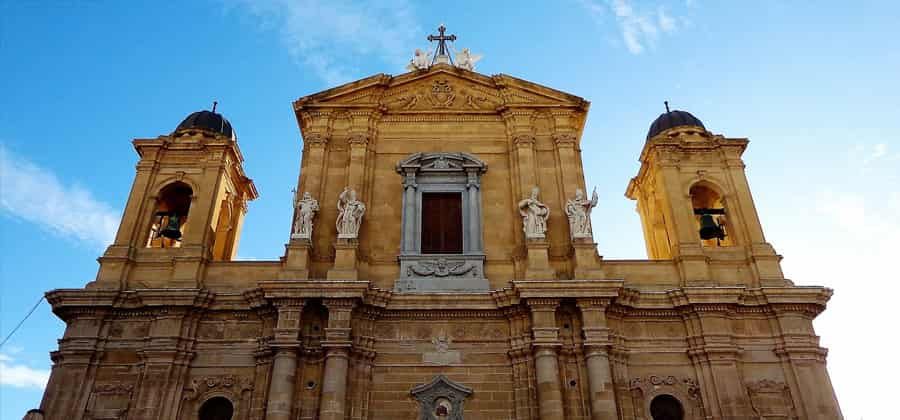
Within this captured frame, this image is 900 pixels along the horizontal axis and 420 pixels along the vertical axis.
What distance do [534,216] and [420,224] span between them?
9.23ft

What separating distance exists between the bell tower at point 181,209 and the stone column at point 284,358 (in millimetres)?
2609

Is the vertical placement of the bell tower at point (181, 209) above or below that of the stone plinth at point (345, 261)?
above

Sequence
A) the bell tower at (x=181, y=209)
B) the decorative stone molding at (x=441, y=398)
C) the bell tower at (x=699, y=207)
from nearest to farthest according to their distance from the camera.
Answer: the decorative stone molding at (x=441, y=398)
the bell tower at (x=181, y=209)
the bell tower at (x=699, y=207)

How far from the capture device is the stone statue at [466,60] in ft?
66.5

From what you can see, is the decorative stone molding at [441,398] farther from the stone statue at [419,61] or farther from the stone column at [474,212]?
the stone statue at [419,61]

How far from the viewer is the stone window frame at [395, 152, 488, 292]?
1541 cm

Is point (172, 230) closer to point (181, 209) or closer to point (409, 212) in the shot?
point (181, 209)

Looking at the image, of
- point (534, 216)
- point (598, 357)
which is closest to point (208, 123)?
point (534, 216)

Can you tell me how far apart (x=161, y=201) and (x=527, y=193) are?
9.76m

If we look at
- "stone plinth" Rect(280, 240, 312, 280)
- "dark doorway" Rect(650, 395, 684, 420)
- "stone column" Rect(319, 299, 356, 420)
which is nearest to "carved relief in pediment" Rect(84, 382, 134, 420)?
"stone plinth" Rect(280, 240, 312, 280)

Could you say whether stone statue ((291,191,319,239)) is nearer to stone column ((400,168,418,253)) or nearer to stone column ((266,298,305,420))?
stone column ((266,298,305,420))

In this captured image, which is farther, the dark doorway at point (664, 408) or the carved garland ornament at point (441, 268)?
the carved garland ornament at point (441, 268)

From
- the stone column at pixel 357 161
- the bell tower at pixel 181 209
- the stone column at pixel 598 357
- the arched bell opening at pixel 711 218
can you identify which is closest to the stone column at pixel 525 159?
the stone column at pixel 598 357

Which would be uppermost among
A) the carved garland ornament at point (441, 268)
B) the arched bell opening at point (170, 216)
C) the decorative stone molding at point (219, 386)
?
the arched bell opening at point (170, 216)
